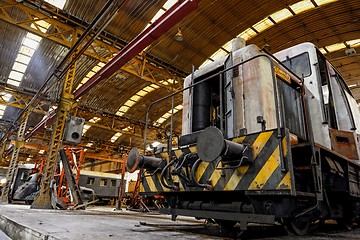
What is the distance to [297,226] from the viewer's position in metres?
2.82

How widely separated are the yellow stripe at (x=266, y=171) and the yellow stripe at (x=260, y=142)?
13 cm

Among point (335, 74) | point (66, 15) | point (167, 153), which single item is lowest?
point (167, 153)

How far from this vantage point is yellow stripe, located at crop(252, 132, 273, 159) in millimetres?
2233

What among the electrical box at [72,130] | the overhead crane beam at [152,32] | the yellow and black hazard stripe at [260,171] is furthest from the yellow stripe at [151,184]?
the electrical box at [72,130]

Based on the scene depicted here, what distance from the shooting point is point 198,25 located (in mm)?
10836

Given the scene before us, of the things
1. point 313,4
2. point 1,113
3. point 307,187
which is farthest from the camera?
point 1,113

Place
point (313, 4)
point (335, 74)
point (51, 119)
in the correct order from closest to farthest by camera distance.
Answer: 1. point (335, 74)
2. point (313, 4)
3. point (51, 119)

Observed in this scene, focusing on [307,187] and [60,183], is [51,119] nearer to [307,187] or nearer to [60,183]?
[60,183]

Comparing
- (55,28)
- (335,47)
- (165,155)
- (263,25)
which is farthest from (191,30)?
(165,155)

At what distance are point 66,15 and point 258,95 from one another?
9.10 m

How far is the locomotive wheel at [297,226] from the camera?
272 centimetres

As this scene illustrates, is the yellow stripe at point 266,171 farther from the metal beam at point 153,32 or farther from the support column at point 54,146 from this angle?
the support column at point 54,146

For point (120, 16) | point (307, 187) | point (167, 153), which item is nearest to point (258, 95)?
point (307, 187)

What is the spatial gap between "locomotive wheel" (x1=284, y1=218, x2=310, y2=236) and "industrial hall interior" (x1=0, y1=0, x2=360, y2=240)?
0.06 ft
